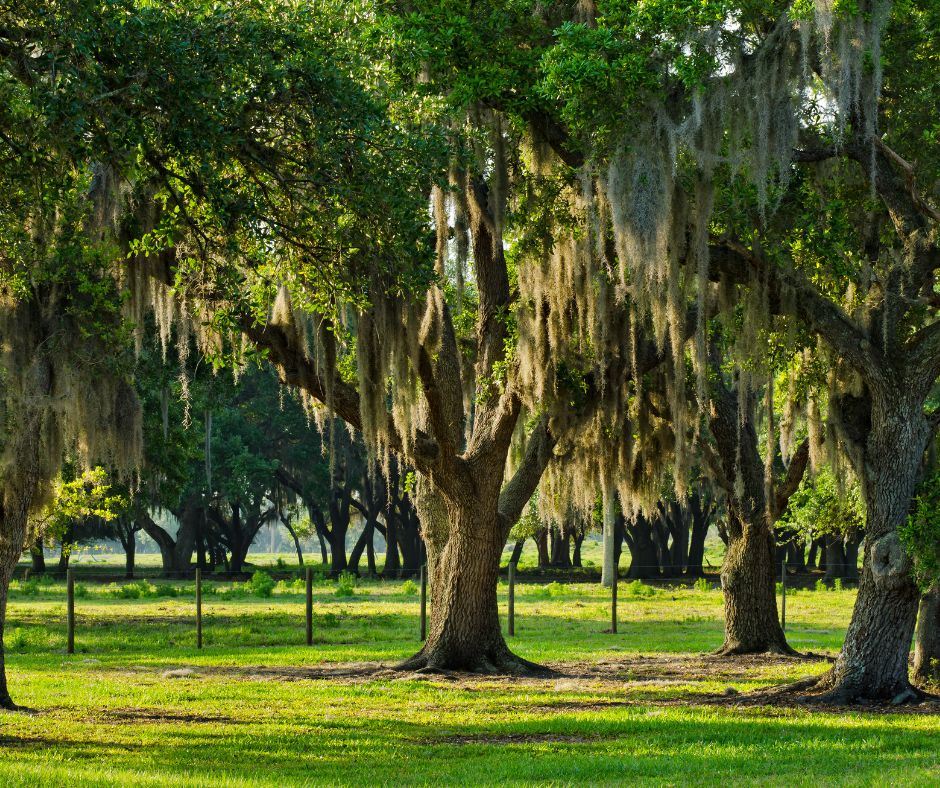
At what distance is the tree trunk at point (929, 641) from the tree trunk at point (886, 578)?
4.00 feet

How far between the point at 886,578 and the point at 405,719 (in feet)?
16.4

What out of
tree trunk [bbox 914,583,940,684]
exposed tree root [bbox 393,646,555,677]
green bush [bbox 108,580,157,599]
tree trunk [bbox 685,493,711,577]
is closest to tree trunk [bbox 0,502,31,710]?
exposed tree root [bbox 393,646,555,677]

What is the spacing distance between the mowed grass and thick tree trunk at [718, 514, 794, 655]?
958mm

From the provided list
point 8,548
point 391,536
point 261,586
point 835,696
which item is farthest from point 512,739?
point 391,536

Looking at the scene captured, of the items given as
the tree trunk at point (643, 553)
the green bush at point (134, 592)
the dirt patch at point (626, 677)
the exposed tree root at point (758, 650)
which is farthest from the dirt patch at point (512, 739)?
the tree trunk at point (643, 553)

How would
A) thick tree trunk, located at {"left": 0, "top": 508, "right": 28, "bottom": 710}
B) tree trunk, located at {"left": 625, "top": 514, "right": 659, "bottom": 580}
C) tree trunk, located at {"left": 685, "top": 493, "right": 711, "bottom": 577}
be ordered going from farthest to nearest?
tree trunk, located at {"left": 625, "top": 514, "right": 659, "bottom": 580} → tree trunk, located at {"left": 685, "top": 493, "right": 711, "bottom": 577} → thick tree trunk, located at {"left": 0, "top": 508, "right": 28, "bottom": 710}

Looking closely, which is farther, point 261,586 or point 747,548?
point 261,586

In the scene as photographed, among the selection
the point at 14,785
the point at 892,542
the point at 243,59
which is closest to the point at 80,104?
the point at 243,59

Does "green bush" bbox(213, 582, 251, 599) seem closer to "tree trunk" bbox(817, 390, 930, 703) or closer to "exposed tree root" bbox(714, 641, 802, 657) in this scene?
"exposed tree root" bbox(714, 641, 802, 657)

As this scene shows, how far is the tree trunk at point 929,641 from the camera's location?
13.5 meters

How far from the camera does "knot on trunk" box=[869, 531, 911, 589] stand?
12.1 metres

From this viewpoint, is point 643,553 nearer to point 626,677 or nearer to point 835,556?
point 835,556

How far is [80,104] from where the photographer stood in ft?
25.9

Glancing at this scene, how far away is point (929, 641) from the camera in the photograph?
1357cm
